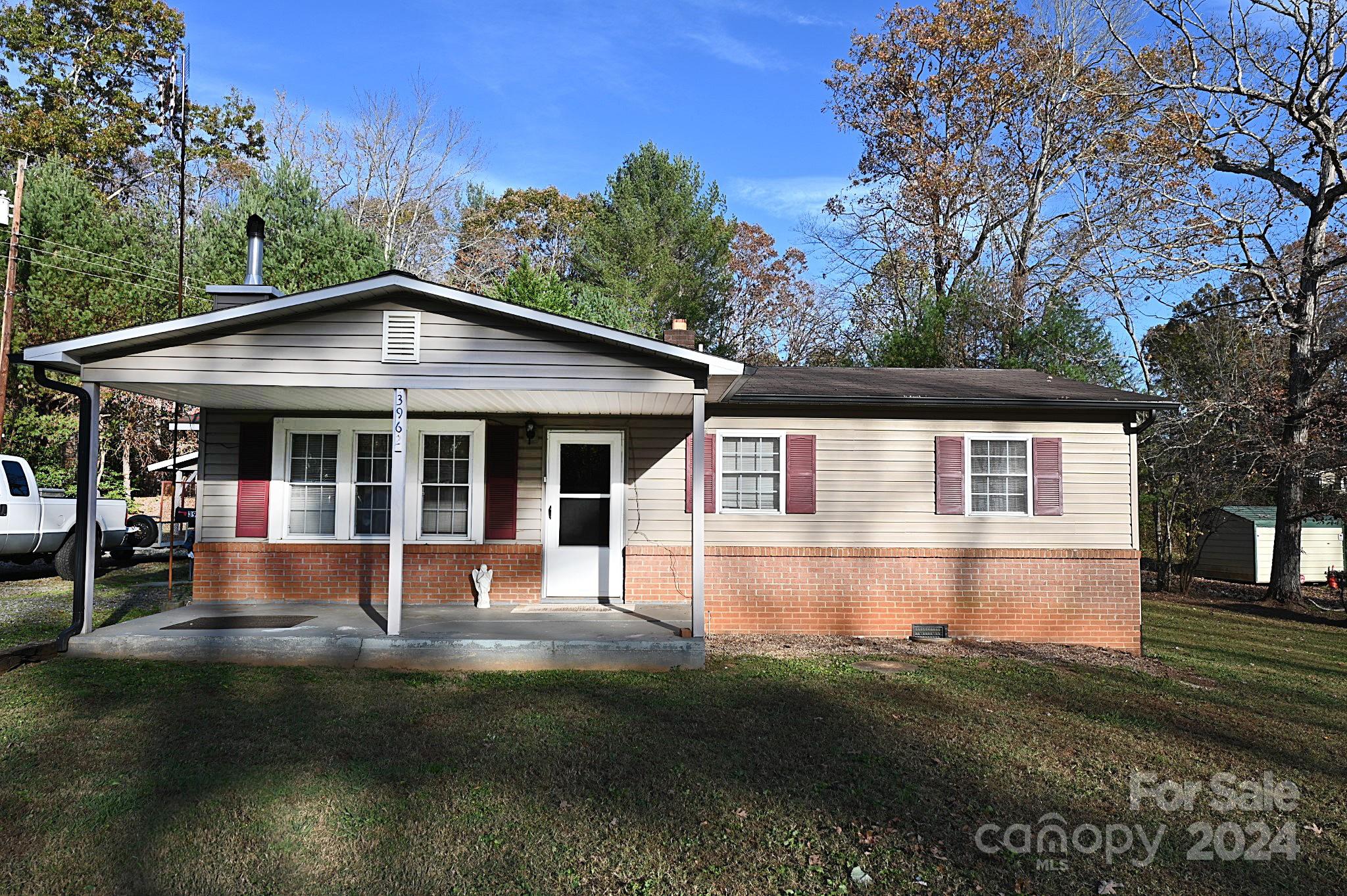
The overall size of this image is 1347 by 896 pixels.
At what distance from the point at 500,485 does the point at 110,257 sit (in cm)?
1612

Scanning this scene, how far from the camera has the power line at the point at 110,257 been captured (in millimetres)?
20250

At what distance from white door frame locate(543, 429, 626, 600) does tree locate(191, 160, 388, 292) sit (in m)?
13.4

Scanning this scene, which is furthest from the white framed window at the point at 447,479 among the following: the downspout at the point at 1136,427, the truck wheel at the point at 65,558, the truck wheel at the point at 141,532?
the truck wheel at the point at 141,532

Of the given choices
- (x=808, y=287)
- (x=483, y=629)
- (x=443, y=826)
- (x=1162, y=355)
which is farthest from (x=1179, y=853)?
(x=808, y=287)

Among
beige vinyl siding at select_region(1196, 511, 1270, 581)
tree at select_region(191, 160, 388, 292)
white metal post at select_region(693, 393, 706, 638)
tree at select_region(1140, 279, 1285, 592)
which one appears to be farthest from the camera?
tree at select_region(191, 160, 388, 292)

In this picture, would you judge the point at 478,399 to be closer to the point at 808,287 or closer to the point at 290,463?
the point at 290,463

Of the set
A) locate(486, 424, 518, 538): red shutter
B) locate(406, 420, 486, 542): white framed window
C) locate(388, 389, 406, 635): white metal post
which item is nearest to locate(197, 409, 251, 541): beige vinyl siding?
locate(406, 420, 486, 542): white framed window

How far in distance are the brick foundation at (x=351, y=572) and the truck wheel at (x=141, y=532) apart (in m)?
7.30

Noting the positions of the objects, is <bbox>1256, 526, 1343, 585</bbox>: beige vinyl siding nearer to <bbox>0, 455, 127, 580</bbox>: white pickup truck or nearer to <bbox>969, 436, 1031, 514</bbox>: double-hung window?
<bbox>969, 436, 1031, 514</bbox>: double-hung window

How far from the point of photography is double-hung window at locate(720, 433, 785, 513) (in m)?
10.7

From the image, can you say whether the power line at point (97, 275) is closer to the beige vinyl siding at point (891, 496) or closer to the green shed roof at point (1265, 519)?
the beige vinyl siding at point (891, 496)

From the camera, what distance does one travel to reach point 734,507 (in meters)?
10.7

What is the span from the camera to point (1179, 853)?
4.32m

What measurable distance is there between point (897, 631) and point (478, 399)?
5516mm
